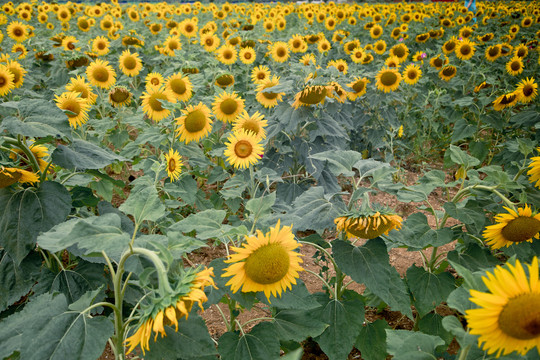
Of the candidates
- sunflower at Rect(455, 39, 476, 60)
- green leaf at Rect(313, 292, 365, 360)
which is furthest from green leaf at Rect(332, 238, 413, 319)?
sunflower at Rect(455, 39, 476, 60)

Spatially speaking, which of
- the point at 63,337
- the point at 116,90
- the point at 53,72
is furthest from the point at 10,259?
the point at 53,72

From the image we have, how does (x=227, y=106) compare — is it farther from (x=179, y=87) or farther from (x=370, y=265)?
(x=370, y=265)

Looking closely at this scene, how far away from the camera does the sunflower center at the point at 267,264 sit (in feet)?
3.98

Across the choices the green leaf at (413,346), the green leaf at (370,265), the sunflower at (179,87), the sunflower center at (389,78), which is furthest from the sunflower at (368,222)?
the sunflower center at (389,78)

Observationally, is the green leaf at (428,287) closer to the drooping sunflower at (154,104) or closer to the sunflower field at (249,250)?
the sunflower field at (249,250)

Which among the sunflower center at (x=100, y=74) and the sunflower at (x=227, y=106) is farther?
the sunflower center at (x=100, y=74)

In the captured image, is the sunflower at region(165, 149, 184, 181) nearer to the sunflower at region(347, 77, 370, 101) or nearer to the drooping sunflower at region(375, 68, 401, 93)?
the sunflower at region(347, 77, 370, 101)

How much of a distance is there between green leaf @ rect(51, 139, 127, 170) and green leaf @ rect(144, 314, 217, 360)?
81 centimetres

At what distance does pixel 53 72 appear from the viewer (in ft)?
14.4

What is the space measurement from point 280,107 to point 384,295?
164 centimetres

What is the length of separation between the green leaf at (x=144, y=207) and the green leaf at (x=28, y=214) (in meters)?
0.44

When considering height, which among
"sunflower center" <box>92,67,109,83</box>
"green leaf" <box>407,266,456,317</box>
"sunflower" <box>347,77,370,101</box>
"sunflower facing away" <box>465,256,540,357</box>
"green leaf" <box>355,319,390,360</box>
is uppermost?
"sunflower facing away" <box>465,256,540,357</box>

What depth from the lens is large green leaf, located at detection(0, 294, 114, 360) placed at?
107cm

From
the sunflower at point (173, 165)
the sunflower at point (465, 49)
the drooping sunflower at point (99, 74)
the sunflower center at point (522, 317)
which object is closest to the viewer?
the sunflower center at point (522, 317)
